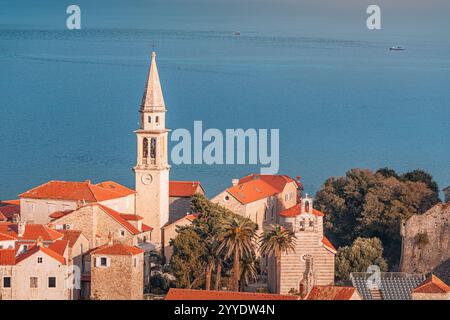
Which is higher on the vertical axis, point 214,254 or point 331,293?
point 214,254

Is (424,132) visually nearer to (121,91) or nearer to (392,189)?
(121,91)

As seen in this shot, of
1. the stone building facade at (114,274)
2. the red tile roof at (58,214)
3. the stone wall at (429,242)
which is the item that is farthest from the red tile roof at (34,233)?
the stone wall at (429,242)

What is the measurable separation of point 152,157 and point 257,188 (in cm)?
419

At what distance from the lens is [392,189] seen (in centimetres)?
5034

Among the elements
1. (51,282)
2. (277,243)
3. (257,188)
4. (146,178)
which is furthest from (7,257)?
(257,188)

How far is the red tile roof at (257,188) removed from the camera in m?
51.8

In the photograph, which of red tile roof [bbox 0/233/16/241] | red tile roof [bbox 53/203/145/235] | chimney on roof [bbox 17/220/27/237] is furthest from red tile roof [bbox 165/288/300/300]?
red tile roof [bbox 53/203/145/235]

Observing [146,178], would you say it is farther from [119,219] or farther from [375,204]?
[375,204]

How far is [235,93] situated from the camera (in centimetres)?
13138

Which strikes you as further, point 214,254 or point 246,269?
point 214,254

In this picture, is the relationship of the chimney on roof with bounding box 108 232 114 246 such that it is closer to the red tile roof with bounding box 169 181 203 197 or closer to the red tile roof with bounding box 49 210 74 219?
the red tile roof with bounding box 49 210 74 219

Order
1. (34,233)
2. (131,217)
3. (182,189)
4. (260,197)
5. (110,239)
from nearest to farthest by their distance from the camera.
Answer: (110,239) < (34,233) < (131,217) < (260,197) < (182,189)

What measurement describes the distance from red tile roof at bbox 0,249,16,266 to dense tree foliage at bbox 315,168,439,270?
13.0 meters
